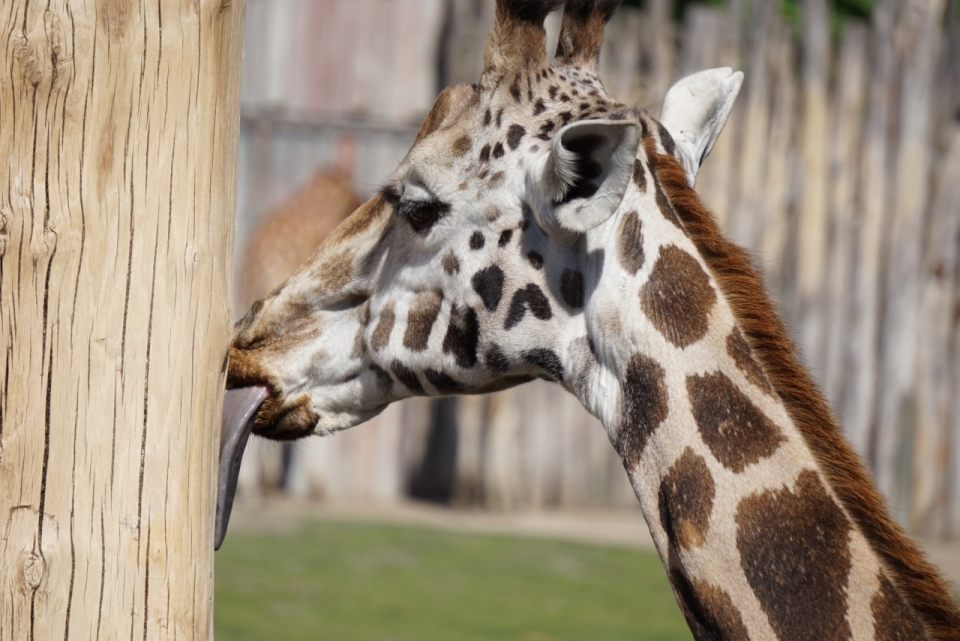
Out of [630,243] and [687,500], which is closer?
[687,500]

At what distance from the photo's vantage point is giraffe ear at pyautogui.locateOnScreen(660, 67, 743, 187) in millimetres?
2715

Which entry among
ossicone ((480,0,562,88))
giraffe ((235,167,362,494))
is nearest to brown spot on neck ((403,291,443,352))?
ossicone ((480,0,562,88))

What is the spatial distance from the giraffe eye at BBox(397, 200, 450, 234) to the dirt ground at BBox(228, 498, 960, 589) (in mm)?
5633

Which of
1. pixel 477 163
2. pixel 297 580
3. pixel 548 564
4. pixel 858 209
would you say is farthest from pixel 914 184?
pixel 477 163

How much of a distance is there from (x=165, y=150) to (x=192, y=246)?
7.7 inches

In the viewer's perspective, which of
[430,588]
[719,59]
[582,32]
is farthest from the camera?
[719,59]

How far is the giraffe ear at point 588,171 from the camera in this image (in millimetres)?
2061

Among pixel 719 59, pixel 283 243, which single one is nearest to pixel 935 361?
pixel 719 59

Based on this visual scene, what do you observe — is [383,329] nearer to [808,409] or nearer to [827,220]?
[808,409]

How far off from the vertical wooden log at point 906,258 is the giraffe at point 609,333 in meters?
5.85

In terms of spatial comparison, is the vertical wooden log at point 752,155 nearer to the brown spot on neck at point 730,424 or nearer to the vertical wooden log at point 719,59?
the vertical wooden log at point 719,59

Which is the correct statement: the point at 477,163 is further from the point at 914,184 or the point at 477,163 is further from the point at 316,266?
the point at 914,184

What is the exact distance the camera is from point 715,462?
7.07 ft

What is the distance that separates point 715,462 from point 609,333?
358 mm
